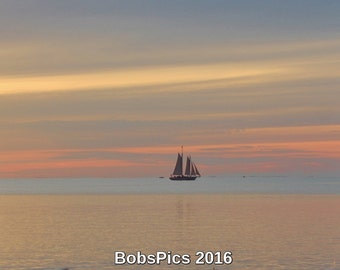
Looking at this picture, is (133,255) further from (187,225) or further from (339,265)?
(187,225)

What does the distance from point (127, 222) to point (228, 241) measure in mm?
29003

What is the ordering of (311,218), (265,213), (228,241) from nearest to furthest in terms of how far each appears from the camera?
1. (228,241)
2. (311,218)
3. (265,213)

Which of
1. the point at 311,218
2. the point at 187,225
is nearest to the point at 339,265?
the point at 187,225

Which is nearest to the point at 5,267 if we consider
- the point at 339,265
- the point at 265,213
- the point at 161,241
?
the point at 161,241

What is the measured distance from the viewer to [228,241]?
8569cm

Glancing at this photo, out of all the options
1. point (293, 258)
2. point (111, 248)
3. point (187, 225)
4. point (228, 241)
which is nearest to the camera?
point (293, 258)

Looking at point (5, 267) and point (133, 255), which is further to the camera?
point (133, 255)

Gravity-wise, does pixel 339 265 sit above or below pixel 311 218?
below

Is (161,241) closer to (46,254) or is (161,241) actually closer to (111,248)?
(111,248)

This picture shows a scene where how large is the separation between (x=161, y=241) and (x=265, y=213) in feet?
171

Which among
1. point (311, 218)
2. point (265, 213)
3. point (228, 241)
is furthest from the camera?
point (265, 213)

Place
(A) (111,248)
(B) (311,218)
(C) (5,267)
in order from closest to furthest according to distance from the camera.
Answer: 1. (C) (5,267)
2. (A) (111,248)
3. (B) (311,218)

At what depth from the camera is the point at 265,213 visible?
13500cm

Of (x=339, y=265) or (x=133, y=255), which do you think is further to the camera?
(x=133, y=255)
